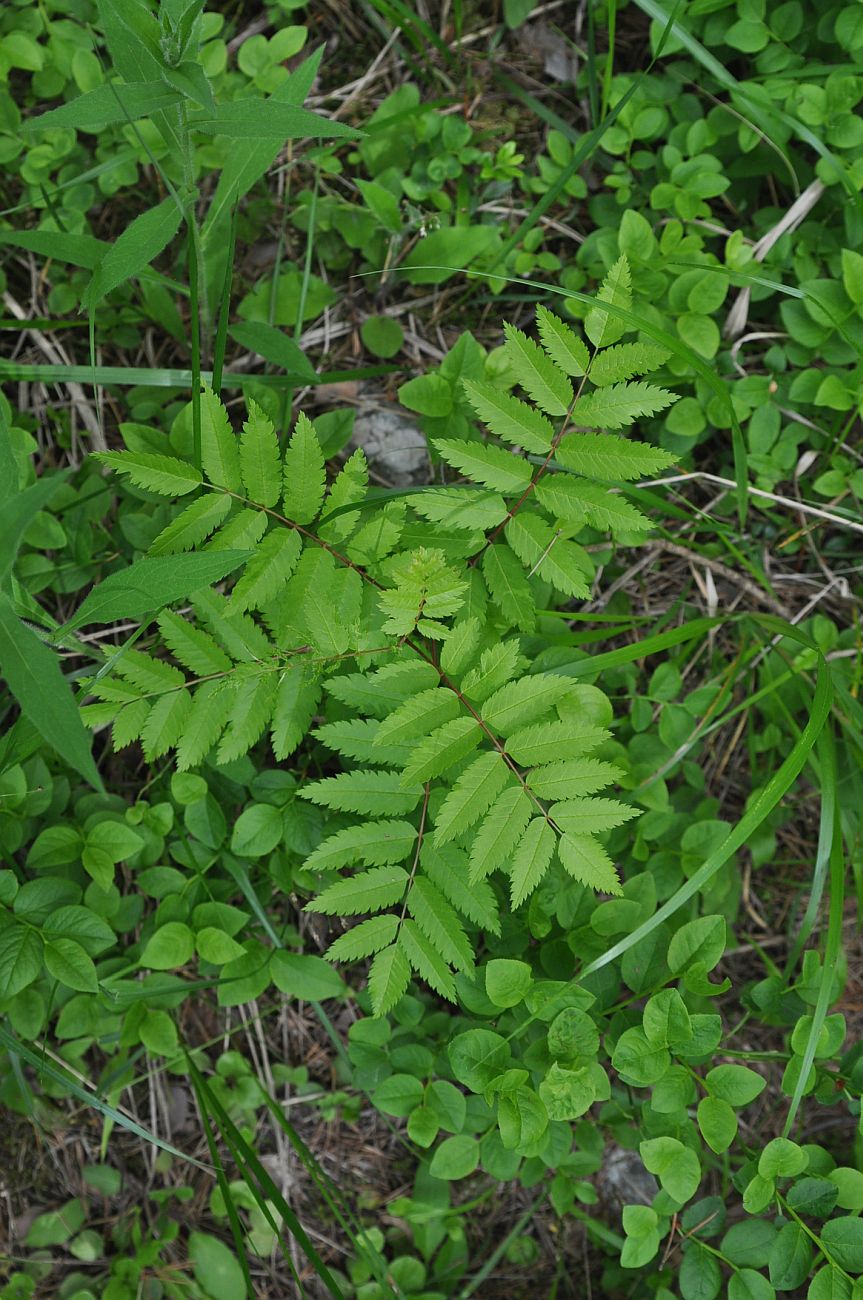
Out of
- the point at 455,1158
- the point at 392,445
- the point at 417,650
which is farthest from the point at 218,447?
the point at 455,1158

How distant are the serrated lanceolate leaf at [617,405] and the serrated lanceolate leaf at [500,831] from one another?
0.88 m

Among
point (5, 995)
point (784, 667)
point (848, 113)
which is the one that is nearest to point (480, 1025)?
point (5, 995)

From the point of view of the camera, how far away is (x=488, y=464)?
2.25m

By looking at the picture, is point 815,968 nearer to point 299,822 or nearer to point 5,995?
point 299,822

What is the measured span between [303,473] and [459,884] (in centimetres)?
105

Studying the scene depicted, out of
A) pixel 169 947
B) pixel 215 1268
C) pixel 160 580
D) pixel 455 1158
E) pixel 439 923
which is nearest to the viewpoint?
pixel 160 580

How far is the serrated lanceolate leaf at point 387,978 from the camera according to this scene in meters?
2.12

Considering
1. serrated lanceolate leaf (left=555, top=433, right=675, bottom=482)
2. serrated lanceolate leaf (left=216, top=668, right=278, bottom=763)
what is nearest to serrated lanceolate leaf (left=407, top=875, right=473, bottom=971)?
serrated lanceolate leaf (left=216, top=668, right=278, bottom=763)

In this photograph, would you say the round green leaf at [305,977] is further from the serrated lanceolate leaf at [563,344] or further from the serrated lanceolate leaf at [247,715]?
the serrated lanceolate leaf at [563,344]

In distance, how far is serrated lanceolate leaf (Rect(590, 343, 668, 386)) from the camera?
2.15 metres

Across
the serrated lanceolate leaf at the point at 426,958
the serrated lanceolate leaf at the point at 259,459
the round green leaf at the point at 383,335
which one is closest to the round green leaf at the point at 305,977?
the serrated lanceolate leaf at the point at 426,958

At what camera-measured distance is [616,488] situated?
2428 mm

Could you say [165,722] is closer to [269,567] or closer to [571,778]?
[269,567]

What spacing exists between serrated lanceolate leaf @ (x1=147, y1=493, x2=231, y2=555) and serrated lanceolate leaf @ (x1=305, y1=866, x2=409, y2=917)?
2.88 feet
